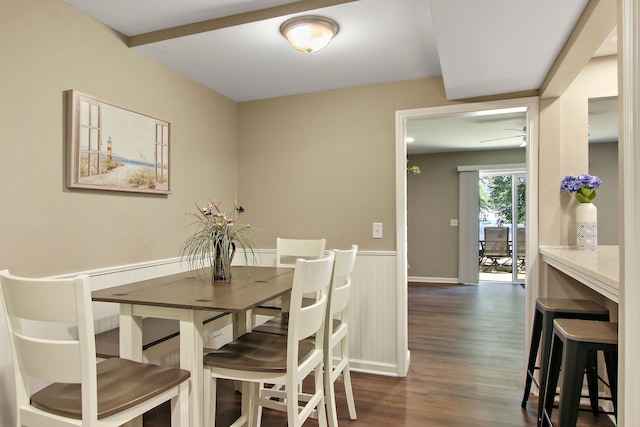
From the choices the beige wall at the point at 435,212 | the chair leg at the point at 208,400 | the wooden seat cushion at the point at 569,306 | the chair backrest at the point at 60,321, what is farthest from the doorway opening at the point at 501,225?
the chair backrest at the point at 60,321

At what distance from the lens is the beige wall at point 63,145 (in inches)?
68.2

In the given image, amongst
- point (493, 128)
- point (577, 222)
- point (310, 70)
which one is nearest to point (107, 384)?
point (310, 70)

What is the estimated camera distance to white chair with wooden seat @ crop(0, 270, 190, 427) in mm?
1154

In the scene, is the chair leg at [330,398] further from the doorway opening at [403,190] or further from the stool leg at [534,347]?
the stool leg at [534,347]

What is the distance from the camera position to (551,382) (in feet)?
6.31

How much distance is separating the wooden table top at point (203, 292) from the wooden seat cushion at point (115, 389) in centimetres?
26

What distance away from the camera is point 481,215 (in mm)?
7062

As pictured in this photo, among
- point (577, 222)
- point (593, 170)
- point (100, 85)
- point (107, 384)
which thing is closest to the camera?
point (107, 384)

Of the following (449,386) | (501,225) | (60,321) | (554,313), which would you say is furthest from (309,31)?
(501,225)

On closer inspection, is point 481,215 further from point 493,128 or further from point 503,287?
point 493,128

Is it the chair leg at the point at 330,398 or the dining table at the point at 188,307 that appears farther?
the chair leg at the point at 330,398

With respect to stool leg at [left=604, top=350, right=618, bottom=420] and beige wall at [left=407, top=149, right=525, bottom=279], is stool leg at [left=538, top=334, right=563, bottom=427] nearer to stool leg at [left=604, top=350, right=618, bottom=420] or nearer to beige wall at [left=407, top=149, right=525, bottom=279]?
stool leg at [left=604, top=350, right=618, bottom=420]

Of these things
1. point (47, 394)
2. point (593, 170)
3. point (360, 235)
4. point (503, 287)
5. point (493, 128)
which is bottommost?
point (503, 287)

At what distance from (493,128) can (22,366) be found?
5.15 m
